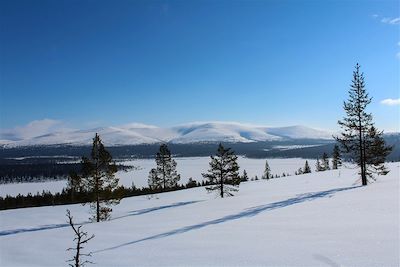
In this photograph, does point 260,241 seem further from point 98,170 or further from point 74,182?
point 74,182

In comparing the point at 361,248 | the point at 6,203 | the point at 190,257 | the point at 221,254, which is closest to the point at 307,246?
the point at 361,248

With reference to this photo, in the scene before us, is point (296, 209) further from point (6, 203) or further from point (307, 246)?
point (6, 203)

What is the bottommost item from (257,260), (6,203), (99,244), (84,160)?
(6,203)

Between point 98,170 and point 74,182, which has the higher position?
point 98,170

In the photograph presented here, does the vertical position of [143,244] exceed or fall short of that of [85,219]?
it exceeds it

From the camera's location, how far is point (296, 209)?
20016mm

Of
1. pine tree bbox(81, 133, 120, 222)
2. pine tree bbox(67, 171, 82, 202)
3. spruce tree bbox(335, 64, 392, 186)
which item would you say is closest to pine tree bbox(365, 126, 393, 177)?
spruce tree bbox(335, 64, 392, 186)

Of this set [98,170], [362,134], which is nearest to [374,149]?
[362,134]

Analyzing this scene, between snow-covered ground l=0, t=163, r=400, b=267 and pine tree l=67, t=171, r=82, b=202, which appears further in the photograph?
pine tree l=67, t=171, r=82, b=202

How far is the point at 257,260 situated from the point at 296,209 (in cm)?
1067

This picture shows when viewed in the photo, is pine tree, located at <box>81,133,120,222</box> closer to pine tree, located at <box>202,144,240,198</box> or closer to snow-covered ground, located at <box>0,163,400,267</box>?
snow-covered ground, located at <box>0,163,400,267</box>

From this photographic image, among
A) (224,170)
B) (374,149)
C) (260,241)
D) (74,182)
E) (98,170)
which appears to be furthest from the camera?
(74,182)

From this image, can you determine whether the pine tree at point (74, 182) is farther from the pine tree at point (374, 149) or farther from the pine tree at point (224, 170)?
the pine tree at point (374, 149)

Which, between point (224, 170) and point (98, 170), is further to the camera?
point (224, 170)
